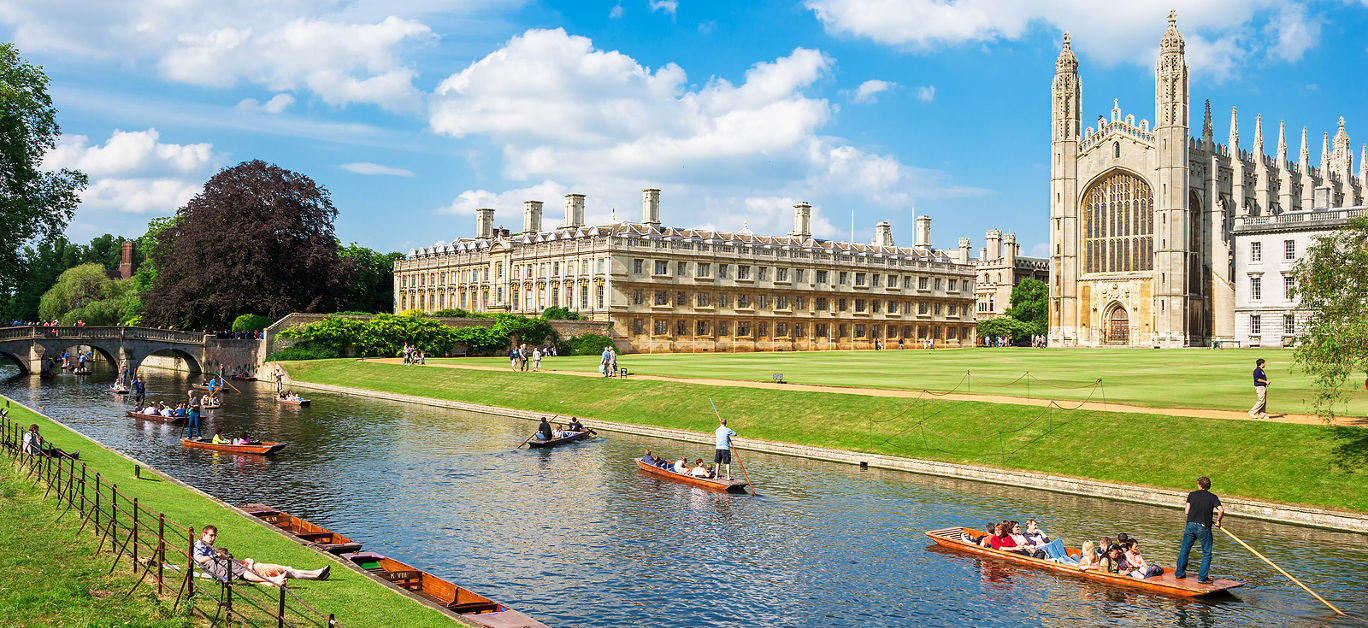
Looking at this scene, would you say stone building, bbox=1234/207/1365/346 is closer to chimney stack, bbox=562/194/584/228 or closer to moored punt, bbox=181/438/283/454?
chimney stack, bbox=562/194/584/228

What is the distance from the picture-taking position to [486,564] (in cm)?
1864

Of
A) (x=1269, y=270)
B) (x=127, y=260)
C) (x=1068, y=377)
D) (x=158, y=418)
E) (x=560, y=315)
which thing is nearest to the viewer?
(x=158, y=418)

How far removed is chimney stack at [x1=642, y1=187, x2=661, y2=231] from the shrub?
15.2 metres

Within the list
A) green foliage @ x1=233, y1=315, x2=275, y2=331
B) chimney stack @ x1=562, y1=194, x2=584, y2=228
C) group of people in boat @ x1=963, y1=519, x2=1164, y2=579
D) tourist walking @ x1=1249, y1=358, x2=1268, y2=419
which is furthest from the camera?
chimney stack @ x1=562, y1=194, x2=584, y2=228

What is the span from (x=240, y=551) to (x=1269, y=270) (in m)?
86.0

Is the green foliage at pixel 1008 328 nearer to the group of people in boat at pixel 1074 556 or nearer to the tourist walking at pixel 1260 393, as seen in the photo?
the tourist walking at pixel 1260 393

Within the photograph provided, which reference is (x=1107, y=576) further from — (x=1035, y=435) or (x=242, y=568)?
(x=242, y=568)

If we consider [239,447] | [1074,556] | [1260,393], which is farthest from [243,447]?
[1260,393]

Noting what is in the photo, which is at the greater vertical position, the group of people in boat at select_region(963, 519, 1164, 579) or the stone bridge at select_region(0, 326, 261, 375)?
the stone bridge at select_region(0, 326, 261, 375)

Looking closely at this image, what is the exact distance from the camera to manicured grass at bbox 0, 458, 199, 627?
488 inches

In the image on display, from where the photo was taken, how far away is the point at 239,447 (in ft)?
107

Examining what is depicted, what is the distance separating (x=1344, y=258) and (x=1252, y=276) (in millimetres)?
67153

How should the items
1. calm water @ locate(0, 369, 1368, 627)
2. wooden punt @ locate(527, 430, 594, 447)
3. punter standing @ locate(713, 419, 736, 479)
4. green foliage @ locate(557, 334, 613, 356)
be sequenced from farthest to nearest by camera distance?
1. green foliage @ locate(557, 334, 613, 356)
2. wooden punt @ locate(527, 430, 594, 447)
3. punter standing @ locate(713, 419, 736, 479)
4. calm water @ locate(0, 369, 1368, 627)

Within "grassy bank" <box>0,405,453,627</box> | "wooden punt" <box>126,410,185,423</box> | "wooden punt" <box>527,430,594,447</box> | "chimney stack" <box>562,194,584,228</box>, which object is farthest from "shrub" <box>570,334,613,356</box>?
"grassy bank" <box>0,405,453,627</box>
